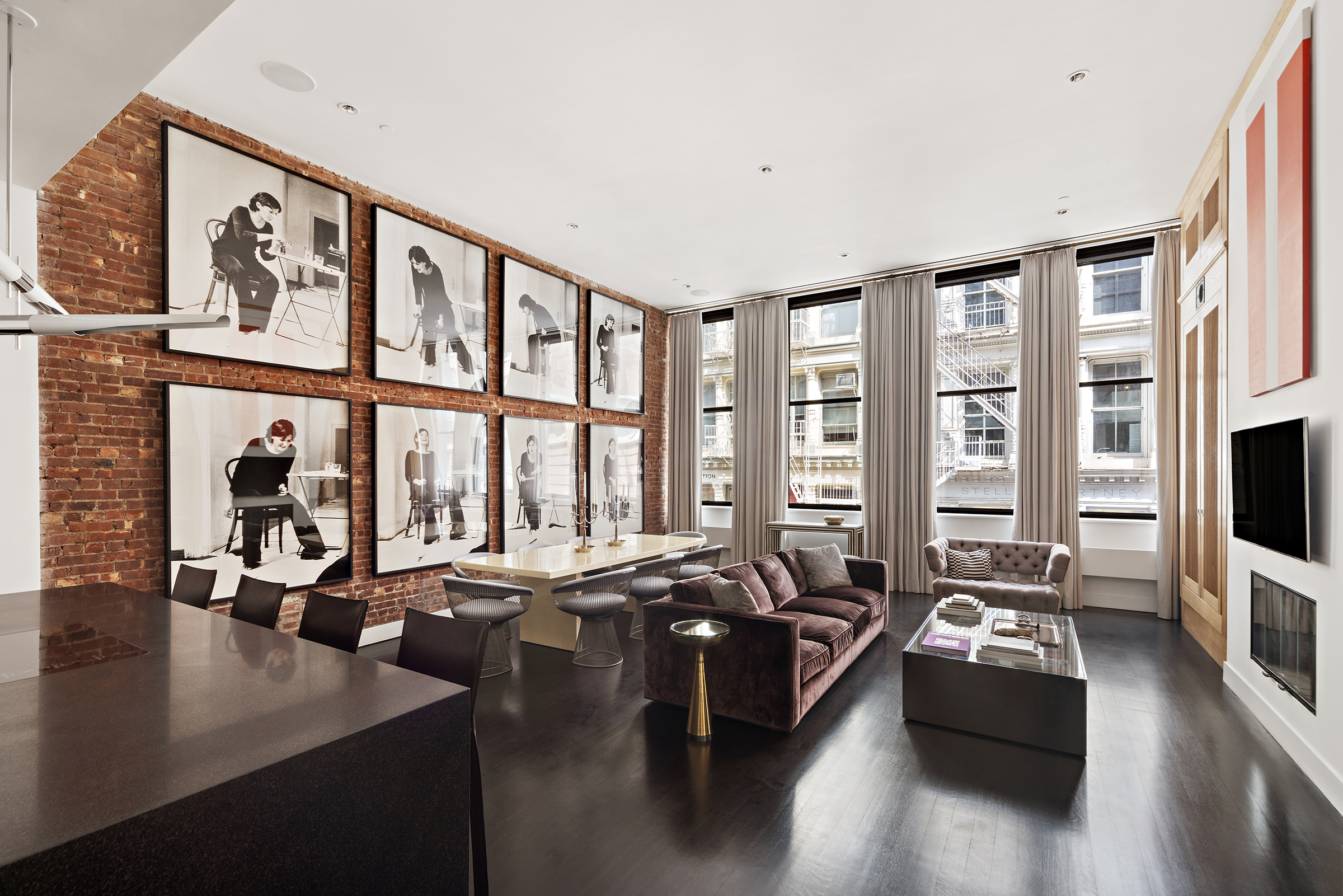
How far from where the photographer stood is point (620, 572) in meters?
4.97

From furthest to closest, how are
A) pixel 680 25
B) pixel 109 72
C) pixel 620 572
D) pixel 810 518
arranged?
pixel 810 518 < pixel 620 572 < pixel 680 25 < pixel 109 72

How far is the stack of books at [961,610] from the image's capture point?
4613mm

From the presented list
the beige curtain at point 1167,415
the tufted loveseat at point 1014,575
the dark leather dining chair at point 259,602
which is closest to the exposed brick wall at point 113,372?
the dark leather dining chair at point 259,602

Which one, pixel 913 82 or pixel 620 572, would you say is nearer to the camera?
pixel 913 82

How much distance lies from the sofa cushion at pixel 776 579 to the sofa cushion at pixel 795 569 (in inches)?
5.6

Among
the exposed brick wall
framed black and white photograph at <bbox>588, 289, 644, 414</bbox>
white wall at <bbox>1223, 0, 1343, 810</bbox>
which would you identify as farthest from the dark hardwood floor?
framed black and white photograph at <bbox>588, 289, 644, 414</bbox>

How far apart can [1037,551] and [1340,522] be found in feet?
12.8

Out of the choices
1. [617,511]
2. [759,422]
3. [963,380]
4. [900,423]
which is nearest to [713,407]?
[759,422]

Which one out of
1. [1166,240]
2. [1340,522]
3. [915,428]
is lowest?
[1340,522]

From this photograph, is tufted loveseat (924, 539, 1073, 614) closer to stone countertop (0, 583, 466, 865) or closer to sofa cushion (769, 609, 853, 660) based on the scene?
sofa cushion (769, 609, 853, 660)

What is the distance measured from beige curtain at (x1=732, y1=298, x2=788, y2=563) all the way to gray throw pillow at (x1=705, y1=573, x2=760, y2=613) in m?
4.79

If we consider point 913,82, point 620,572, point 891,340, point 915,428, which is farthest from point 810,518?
point 913,82

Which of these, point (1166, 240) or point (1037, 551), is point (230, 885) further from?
point (1166, 240)

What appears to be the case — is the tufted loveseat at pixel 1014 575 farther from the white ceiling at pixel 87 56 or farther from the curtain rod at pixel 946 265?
the white ceiling at pixel 87 56
